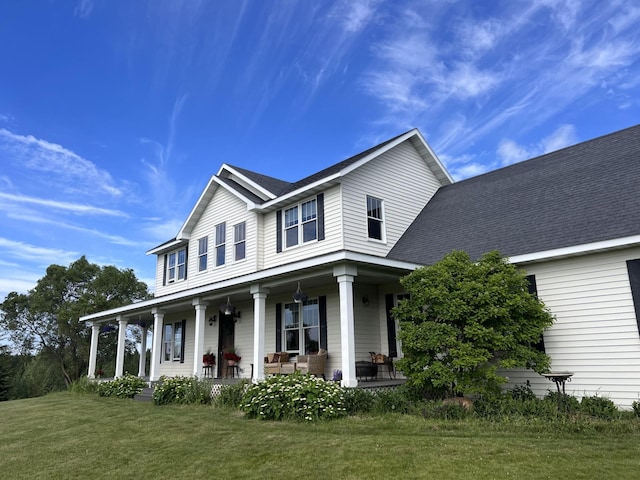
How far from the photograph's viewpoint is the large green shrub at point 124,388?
14.7 meters

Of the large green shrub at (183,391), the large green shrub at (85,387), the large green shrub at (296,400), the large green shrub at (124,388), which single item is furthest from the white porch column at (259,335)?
the large green shrub at (85,387)

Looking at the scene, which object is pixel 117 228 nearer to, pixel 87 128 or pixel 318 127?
pixel 87 128

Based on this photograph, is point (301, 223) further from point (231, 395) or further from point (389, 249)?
point (231, 395)

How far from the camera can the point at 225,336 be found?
16.9 m

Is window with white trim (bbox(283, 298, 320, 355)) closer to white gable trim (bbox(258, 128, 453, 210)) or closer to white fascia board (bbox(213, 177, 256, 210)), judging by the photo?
white gable trim (bbox(258, 128, 453, 210))

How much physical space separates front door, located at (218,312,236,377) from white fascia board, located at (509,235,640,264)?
33.3 feet

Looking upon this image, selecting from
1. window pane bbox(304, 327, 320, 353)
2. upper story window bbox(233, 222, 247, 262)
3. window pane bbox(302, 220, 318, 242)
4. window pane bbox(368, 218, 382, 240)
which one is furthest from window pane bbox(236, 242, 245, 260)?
window pane bbox(368, 218, 382, 240)

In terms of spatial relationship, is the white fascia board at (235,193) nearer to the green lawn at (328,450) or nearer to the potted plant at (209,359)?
the potted plant at (209,359)

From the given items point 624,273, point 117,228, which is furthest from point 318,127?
point 624,273

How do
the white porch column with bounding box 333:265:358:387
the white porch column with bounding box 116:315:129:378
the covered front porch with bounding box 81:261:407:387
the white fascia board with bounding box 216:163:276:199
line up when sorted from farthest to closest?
the white porch column with bounding box 116:315:129:378 < the white fascia board with bounding box 216:163:276:199 < the covered front porch with bounding box 81:261:407:387 < the white porch column with bounding box 333:265:358:387

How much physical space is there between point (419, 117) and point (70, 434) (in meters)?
17.1

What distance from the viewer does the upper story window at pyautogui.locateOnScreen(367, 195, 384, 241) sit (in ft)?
44.3

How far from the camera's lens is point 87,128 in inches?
806

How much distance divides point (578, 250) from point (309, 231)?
23.0ft
